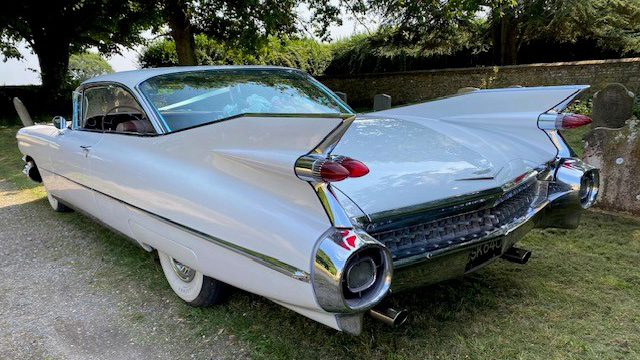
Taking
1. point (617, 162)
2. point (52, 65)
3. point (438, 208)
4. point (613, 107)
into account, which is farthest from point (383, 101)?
point (52, 65)

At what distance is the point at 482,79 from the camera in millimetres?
13078

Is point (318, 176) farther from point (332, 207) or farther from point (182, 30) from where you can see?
point (182, 30)

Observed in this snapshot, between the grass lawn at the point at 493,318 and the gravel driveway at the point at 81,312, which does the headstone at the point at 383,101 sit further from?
the gravel driveway at the point at 81,312

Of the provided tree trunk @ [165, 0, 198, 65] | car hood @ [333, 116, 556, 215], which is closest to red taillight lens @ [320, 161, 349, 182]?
car hood @ [333, 116, 556, 215]

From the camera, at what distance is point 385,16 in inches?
656

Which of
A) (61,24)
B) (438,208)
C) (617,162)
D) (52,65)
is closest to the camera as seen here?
(438,208)

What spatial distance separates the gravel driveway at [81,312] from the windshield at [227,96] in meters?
1.18

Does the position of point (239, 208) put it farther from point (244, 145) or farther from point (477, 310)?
point (477, 310)

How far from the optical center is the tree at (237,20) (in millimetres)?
13258

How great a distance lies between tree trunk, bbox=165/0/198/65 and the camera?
13867mm

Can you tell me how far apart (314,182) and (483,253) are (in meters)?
1.06

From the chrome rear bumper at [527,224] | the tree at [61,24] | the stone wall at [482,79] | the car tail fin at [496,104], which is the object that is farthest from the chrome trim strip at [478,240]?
the tree at [61,24]

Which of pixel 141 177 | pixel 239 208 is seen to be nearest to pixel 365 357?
pixel 239 208

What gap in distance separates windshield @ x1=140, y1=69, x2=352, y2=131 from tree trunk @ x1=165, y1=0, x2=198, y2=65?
465 inches
